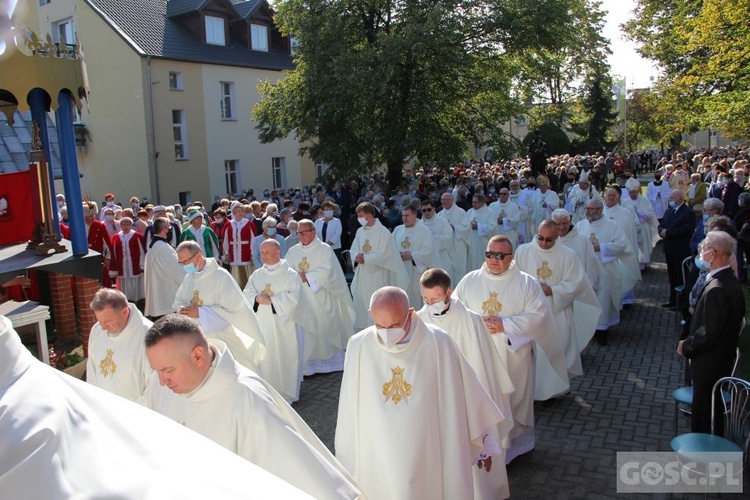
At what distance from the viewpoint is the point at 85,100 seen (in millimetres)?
7434

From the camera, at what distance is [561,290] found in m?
7.54

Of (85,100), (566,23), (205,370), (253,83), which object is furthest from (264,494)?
(253,83)

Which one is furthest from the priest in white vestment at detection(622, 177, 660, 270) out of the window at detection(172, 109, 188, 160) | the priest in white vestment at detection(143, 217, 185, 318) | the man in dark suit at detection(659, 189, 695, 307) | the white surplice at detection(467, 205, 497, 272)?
the window at detection(172, 109, 188, 160)

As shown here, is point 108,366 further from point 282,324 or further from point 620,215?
point 620,215

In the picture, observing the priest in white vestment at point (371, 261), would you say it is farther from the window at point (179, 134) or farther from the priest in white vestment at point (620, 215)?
the window at point (179, 134)

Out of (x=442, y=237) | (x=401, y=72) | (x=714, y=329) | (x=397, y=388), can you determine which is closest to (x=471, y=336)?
(x=397, y=388)

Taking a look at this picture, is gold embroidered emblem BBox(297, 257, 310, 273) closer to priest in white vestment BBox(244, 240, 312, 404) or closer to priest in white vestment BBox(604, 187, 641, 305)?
priest in white vestment BBox(244, 240, 312, 404)

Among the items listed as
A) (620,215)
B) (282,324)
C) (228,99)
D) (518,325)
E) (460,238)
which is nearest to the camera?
(518,325)

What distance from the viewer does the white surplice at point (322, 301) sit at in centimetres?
890

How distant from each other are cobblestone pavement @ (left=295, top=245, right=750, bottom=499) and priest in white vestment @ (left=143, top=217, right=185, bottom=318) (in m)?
3.84

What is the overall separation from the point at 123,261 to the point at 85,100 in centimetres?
545

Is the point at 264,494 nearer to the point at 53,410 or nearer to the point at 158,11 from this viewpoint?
the point at 53,410

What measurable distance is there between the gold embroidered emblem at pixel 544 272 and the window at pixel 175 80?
22398 millimetres

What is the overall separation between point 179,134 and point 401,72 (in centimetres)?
1166
